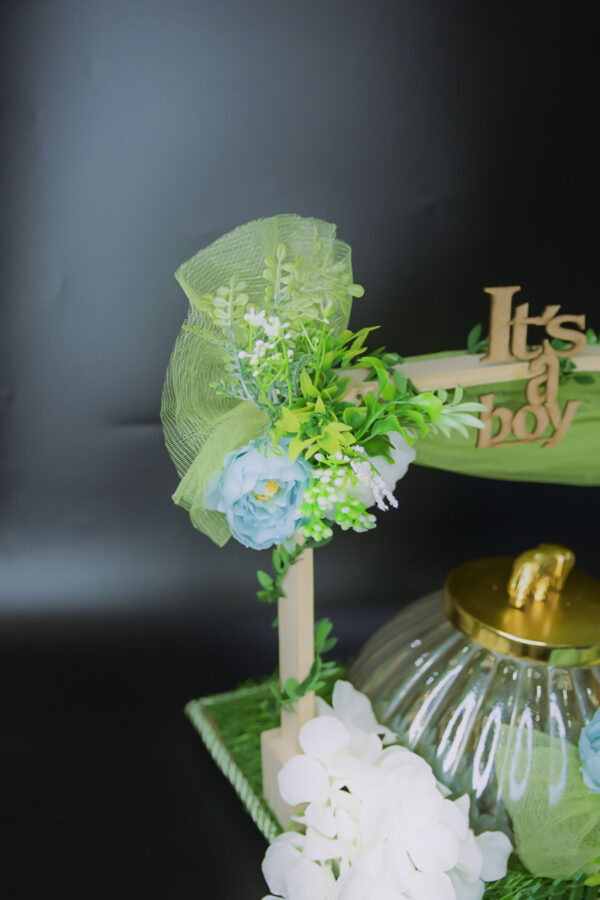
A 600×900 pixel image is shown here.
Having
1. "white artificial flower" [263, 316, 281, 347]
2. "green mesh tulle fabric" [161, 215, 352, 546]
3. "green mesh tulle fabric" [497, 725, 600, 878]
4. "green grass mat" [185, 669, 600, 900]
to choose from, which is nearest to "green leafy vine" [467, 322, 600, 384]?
"green mesh tulle fabric" [161, 215, 352, 546]

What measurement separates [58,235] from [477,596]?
951 millimetres

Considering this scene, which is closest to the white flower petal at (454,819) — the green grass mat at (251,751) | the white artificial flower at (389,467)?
the green grass mat at (251,751)

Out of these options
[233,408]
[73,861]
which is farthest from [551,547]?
[73,861]

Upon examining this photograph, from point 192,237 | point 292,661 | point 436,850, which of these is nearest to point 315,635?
point 292,661

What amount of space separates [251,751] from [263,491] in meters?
0.58

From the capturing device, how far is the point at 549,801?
3.98 feet

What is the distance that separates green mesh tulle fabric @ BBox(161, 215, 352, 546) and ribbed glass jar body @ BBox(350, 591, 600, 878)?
0.35 m

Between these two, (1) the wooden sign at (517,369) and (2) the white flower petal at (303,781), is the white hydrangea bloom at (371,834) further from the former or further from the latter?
(1) the wooden sign at (517,369)

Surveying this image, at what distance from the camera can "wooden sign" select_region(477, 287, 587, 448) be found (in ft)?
4.06

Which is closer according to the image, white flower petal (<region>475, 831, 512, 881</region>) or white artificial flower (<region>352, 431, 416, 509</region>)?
white artificial flower (<region>352, 431, 416, 509</region>)

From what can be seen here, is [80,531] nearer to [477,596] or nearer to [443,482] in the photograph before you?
[443,482]

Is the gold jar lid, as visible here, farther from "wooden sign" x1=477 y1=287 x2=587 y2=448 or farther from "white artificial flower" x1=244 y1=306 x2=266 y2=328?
"white artificial flower" x1=244 y1=306 x2=266 y2=328

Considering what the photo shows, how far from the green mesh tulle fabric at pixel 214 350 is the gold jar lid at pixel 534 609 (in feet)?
1.06

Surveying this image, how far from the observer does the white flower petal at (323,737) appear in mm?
1229
